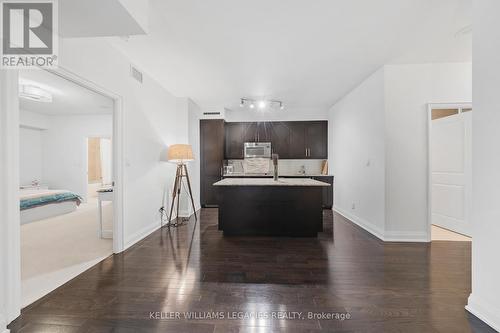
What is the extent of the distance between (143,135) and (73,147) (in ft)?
15.7

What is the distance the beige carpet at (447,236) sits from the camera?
337 centimetres

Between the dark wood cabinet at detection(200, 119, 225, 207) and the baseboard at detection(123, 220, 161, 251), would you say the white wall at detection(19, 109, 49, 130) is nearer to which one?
the dark wood cabinet at detection(200, 119, 225, 207)

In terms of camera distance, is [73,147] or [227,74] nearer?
[227,74]

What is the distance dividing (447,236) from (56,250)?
5865 millimetres

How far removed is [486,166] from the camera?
5.50ft

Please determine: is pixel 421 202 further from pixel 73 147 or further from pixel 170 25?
pixel 73 147

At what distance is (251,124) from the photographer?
19.9ft

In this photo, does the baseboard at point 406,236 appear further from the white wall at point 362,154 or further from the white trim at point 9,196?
the white trim at point 9,196

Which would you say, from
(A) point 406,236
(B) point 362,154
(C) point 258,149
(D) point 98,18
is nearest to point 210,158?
(C) point 258,149

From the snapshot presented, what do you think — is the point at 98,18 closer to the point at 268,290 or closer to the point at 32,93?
the point at 268,290

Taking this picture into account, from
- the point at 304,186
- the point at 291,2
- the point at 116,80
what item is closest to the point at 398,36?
the point at 291,2

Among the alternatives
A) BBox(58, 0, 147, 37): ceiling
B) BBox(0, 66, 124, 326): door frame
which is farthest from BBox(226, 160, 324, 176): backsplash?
BBox(0, 66, 124, 326): door frame

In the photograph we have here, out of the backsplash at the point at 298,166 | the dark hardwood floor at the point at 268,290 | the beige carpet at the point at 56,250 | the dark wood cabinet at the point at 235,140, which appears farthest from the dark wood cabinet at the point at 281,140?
the beige carpet at the point at 56,250

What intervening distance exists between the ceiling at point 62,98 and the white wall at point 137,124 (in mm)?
445
